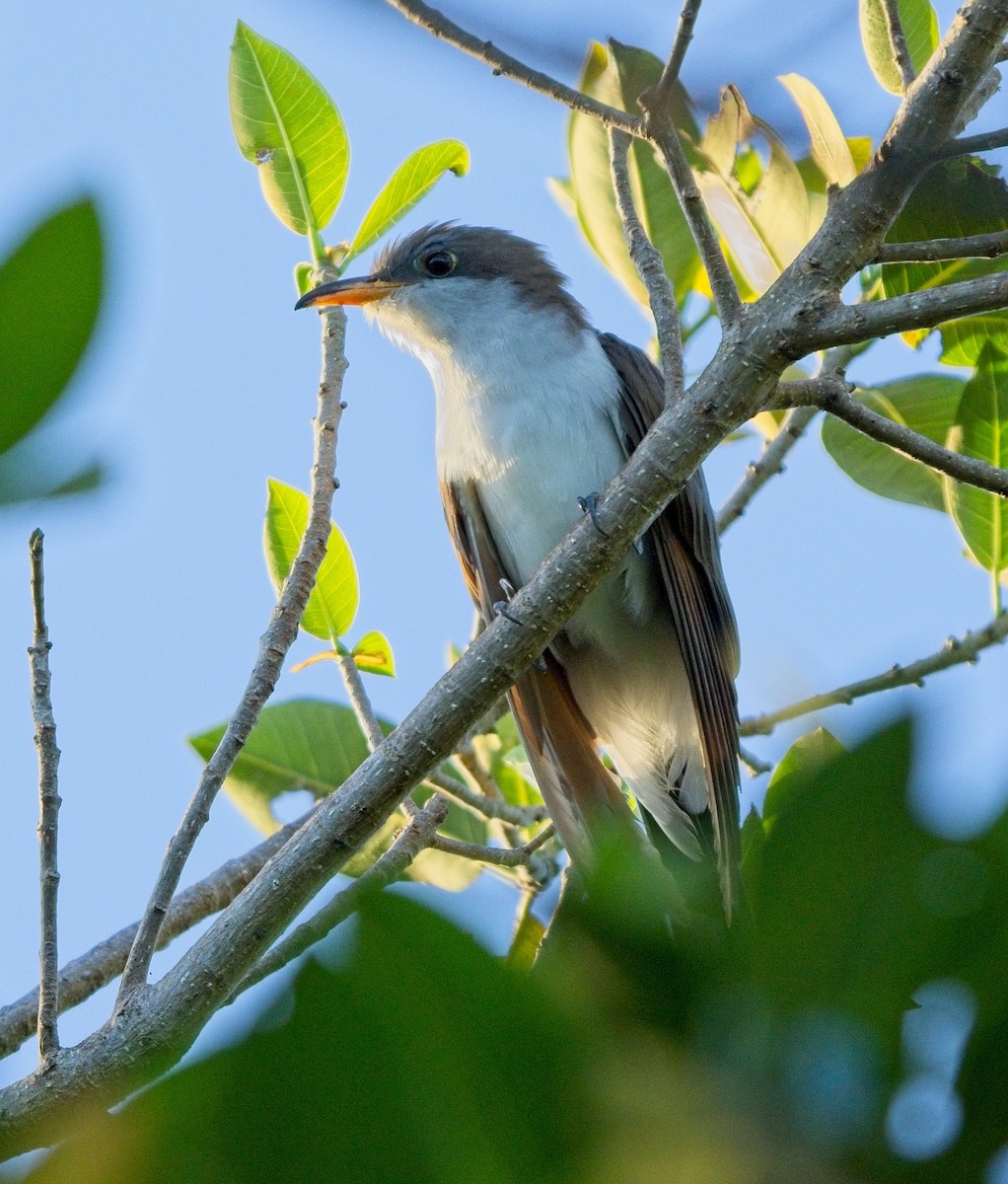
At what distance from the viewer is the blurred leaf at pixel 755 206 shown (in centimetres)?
351

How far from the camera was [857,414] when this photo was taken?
2.45 meters

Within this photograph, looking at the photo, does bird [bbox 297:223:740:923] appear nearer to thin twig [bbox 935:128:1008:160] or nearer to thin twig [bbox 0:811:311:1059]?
thin twig [bbox 0:811:311:1059]

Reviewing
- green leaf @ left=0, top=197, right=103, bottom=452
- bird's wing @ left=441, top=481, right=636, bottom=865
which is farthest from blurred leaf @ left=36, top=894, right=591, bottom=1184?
bird's wing @ left=441, top=481, right=636, bottom=865

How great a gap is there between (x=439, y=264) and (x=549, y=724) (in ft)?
7.05

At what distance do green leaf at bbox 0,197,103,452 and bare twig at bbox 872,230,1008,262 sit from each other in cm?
198

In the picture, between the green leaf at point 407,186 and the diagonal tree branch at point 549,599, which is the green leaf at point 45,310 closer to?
the diagonal tree branch at point 549,599

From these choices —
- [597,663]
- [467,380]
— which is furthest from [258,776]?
[467,380]

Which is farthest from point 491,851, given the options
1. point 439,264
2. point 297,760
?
point 439,264

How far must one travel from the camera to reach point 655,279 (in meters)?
2.86

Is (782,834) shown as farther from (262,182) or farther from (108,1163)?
(262,182)

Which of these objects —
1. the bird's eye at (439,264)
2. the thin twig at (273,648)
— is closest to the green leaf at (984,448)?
the thin twig at (273,648)

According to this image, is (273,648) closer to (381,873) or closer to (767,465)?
(381,873)

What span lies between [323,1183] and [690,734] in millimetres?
4322

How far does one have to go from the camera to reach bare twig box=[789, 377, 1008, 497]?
2414mm
